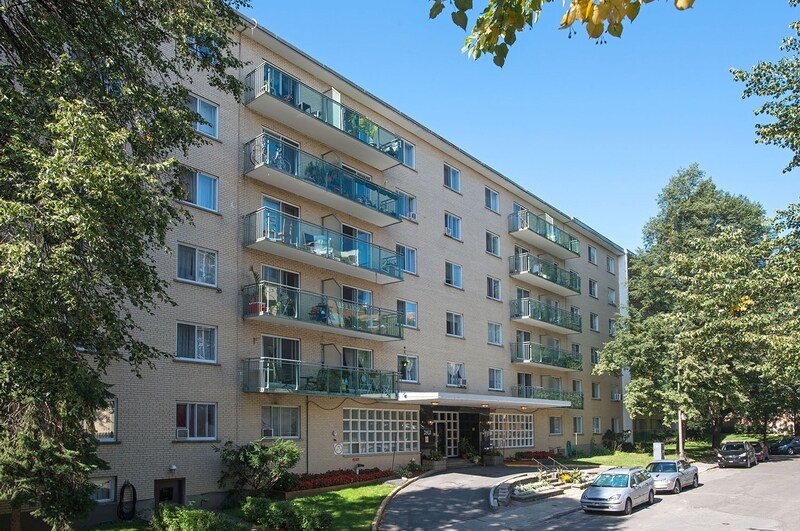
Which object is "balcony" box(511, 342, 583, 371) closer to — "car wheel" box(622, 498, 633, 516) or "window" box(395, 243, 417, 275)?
"window" box(395, 243, 417, 275)

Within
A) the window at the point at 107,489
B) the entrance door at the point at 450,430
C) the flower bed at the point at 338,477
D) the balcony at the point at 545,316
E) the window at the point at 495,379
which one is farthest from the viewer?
the balcony at the point at 545,316

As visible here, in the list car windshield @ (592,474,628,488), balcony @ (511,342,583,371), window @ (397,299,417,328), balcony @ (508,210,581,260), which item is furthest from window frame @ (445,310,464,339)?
car windshield @ (592,474,628,488)

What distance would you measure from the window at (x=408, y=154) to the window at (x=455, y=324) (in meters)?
7.67

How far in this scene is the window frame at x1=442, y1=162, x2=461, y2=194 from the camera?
36.5 metres

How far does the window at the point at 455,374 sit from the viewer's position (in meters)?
34.2

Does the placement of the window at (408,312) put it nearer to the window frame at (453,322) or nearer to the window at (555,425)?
the window frame at (453,322)

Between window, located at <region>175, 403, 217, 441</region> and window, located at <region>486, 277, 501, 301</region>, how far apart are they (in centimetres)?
1946

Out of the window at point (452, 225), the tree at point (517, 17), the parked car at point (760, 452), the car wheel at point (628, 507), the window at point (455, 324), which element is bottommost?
the parked car at point (760, 452)

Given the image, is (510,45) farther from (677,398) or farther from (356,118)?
(677,398)

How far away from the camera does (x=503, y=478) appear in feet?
94.1

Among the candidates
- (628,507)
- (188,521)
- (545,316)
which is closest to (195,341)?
(188,521)

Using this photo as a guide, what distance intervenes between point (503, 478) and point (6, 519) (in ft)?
59.9

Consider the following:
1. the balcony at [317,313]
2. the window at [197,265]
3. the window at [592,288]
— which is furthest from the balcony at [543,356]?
the window at [197,265]

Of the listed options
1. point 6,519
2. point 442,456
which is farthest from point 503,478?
point 6,519
